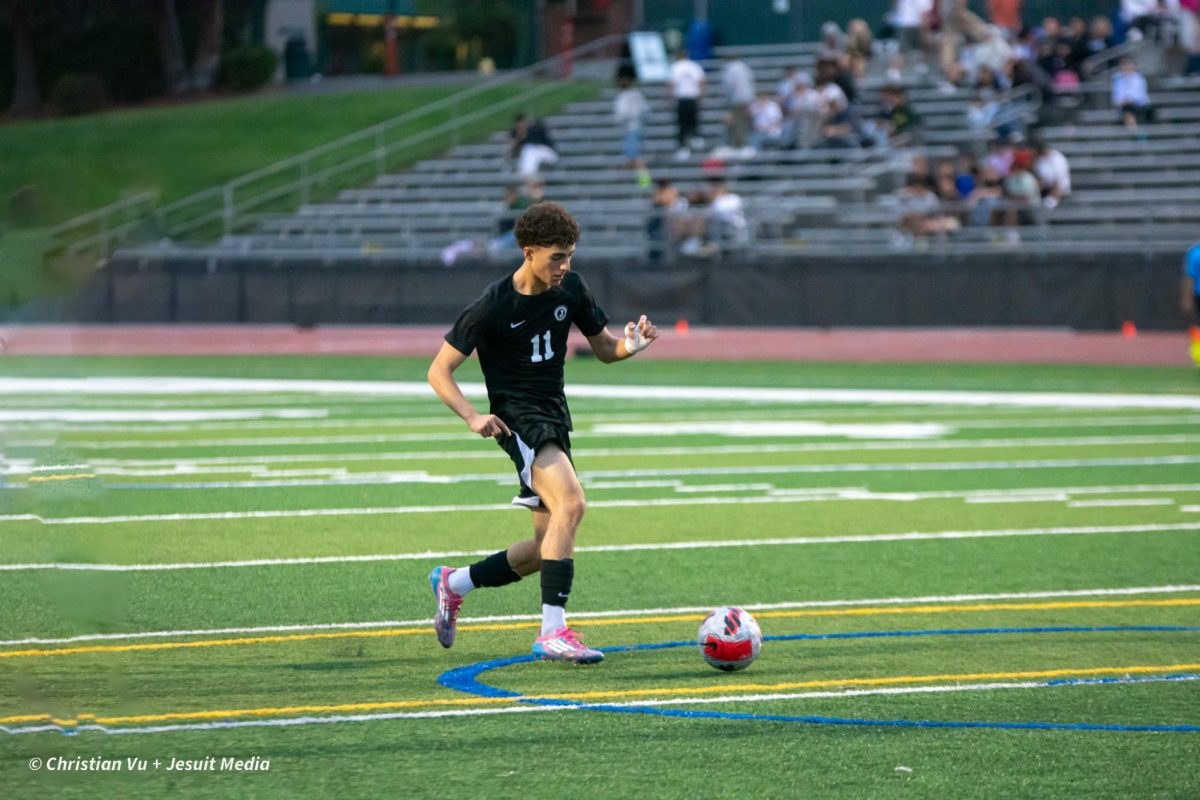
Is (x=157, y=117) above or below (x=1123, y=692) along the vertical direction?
above

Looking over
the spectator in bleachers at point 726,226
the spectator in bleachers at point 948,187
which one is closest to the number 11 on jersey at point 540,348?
the spectator in bleachers at point 726,226

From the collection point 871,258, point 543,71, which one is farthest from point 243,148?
point 543,71

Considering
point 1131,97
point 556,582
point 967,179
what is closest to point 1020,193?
point 967,179

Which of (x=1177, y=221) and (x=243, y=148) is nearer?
(x=243, y=148)

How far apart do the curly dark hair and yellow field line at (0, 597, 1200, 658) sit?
176 cm

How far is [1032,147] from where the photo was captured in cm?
3025

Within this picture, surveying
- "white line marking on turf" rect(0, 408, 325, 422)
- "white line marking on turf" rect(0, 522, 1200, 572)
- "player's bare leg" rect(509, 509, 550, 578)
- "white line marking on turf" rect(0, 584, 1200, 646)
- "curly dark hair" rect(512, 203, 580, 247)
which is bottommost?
"white line marking on turf" rect(0, 408, 325, 422)

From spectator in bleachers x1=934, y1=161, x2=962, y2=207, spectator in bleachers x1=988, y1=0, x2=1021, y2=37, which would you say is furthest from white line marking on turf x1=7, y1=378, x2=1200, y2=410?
spectator in bleachers x1=988, y1=0, x2=1021, y2=37

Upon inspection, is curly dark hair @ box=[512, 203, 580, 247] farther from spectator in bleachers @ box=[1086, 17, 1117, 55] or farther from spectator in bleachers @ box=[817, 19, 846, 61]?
spectator in bleachers @ box=[1086, 17, 1117, 55]

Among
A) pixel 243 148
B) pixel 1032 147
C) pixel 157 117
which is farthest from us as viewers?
pixel 1032 147

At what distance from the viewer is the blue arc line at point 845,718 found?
6305 millimetres

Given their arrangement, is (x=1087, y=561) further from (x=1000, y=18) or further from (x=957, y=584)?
(x=1000, y=18)

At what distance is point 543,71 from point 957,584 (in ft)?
96.0

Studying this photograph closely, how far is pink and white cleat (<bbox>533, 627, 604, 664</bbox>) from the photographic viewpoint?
23.9 ft
